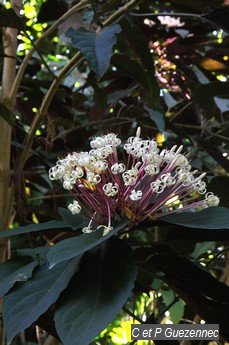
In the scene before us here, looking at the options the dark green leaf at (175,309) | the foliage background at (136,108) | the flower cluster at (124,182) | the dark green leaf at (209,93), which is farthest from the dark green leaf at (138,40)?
the dark green leaf at (175,309)

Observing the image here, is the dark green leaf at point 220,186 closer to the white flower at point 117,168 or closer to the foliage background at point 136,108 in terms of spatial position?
the foliage background at point 136,108

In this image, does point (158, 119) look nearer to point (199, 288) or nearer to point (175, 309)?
point (175, 309)

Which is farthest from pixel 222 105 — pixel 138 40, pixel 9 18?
pixel 9 18

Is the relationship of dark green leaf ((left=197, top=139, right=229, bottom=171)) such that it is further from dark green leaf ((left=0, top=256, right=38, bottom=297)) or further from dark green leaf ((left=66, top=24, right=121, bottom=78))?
dark green leaf ((left=0, top=256, right=38, bottom=297))

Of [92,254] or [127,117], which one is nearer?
[92,254]

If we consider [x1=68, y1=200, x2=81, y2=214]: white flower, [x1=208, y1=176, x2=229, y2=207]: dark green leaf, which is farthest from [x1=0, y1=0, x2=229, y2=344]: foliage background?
[x1=68, y1=200, x2=81, y2=214]: white flower

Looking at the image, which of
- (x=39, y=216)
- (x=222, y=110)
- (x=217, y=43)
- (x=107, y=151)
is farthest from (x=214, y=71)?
(x=107, y=151)

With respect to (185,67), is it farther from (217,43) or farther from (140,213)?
(140,213)
